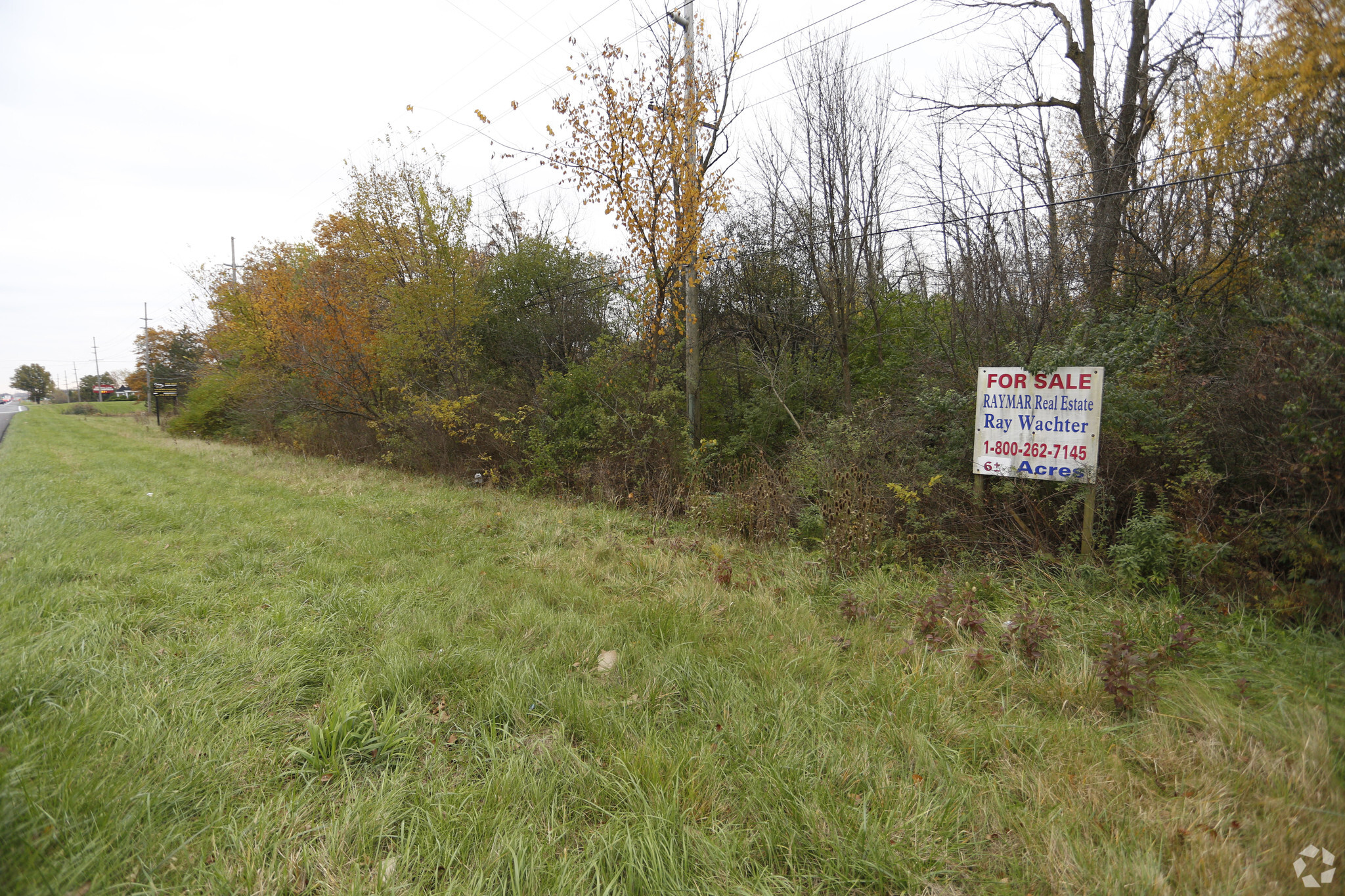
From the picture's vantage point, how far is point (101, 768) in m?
2.23

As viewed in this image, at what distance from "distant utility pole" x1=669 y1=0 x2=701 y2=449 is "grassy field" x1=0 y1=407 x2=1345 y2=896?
5.54 m

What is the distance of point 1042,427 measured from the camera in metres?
5.05

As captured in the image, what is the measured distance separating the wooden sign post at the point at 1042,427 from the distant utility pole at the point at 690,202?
5.18 meters

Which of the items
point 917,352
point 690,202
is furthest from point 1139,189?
point 690,202

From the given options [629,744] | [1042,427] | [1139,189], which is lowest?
[629,744]

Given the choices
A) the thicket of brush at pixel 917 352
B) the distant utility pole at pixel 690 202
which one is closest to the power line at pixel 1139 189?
the thicket of brush at pixel 917 352

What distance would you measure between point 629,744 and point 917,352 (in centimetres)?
793

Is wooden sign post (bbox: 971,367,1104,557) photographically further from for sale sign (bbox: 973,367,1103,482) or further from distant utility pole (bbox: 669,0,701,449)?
distant utility pole (bbox: 669,0,701,449)

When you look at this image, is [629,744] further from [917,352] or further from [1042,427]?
[917,352]

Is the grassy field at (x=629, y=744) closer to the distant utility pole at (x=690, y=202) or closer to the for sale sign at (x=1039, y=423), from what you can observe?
the for sale sign at (x=1039, y=423)

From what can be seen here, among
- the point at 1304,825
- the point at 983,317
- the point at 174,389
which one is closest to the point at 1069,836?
the point at 1304,825

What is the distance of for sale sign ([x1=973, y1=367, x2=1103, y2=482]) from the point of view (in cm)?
478

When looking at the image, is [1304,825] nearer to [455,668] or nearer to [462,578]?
[455,668]

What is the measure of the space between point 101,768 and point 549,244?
608 inches
